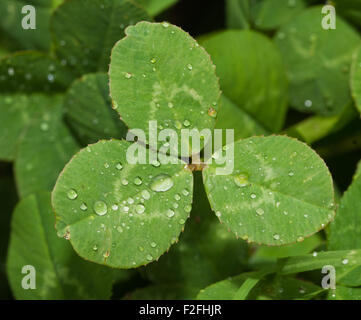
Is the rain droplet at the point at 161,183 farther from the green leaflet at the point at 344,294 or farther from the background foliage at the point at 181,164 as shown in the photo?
the green leaflet at the point at 344,294

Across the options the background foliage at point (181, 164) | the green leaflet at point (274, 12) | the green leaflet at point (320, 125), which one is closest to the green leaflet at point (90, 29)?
the background foliage at point (181, 164)

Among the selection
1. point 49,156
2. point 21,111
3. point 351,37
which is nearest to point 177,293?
point 49,156

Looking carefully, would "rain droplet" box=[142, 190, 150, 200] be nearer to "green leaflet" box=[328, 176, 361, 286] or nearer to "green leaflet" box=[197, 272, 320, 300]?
"green leaflet" box=[197, 272, 320, 300]

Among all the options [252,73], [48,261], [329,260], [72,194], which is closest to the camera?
[72,194]

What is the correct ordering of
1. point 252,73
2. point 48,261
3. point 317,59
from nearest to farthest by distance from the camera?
point 48,261 → point 252,73 → point 317,59

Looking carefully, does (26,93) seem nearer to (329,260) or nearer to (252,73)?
(252,73)

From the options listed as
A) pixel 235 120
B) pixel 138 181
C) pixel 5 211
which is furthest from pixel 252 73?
pixel 5 211
